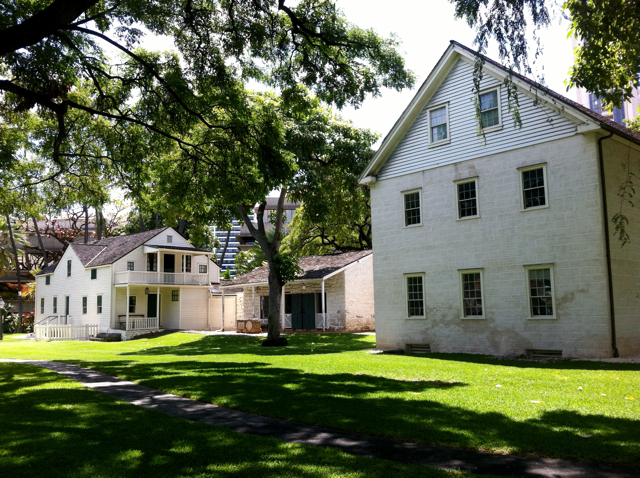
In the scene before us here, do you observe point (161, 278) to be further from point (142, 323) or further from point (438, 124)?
point (438, 124)

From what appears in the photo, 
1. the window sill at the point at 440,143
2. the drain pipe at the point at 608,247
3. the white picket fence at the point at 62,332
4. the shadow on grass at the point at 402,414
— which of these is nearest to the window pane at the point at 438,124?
the window sill at the point at 440,143

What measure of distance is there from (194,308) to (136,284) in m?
5.44

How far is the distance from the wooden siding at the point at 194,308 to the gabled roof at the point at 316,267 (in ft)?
13.6

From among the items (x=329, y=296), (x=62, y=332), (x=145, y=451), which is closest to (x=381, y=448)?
(x=145, y=451)

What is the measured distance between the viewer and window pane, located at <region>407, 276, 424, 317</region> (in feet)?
62.1

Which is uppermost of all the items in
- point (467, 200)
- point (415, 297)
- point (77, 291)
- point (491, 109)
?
point (491, 109)

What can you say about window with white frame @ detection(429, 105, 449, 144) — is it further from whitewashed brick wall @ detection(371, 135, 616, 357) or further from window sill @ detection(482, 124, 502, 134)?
window sill @ detection(482, 124, 502, 134)

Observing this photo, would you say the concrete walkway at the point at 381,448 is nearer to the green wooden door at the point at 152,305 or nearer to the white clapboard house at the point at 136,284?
the white clapboard house at the point at 136,284

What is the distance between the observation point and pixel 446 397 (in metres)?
8.73

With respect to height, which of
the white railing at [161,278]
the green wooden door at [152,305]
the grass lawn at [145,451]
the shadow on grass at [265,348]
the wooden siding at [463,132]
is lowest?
the shadow on grass at [265,348]

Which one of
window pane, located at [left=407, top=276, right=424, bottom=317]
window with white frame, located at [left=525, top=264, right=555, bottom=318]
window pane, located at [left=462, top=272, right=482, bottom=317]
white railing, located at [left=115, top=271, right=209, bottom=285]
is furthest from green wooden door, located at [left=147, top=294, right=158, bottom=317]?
window with white frame, located at [left=525, top=264, right=555, bottom=318]

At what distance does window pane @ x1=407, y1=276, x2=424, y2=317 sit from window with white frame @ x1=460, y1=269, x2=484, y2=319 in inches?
65.0

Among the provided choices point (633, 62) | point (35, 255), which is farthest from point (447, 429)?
point (35, 255)

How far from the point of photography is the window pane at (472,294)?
1733cm
